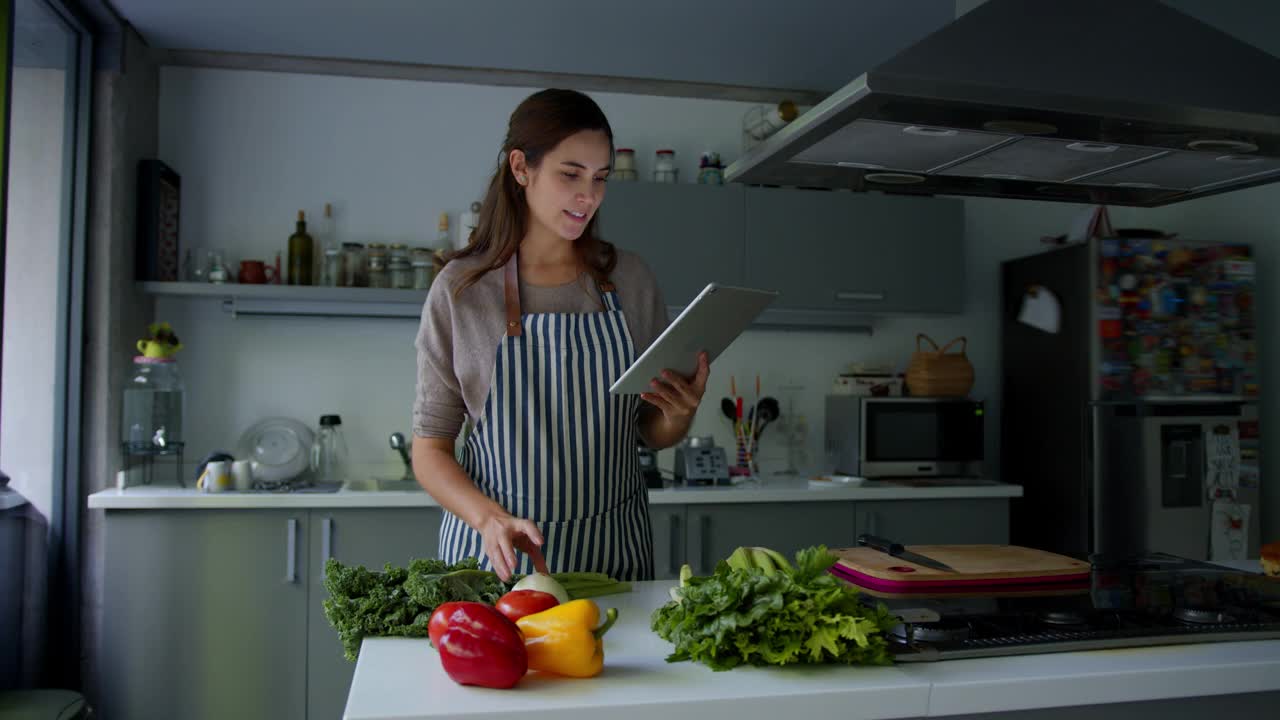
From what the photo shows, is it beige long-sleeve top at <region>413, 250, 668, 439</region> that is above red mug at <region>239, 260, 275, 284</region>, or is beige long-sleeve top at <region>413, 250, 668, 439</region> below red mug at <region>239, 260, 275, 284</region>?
below

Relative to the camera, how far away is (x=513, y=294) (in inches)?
68.9

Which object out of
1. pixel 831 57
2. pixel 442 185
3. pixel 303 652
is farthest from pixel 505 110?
pixel 303 652

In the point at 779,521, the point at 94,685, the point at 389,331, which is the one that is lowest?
the point at 94,685

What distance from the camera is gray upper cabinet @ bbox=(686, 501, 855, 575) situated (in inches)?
126

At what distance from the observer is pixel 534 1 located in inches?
120

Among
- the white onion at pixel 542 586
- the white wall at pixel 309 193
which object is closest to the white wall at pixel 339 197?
the white wall at pixel 309 193

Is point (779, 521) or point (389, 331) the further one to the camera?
point (389, 331)

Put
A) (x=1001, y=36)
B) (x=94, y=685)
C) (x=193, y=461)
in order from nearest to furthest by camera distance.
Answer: (x=1001, y=36)
(x=94, y=685)
(x=193, y=461)

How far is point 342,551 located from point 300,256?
110 centimetres

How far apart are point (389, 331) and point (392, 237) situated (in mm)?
357

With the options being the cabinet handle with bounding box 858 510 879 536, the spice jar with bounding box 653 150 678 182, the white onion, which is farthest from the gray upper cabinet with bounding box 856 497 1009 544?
the white onion

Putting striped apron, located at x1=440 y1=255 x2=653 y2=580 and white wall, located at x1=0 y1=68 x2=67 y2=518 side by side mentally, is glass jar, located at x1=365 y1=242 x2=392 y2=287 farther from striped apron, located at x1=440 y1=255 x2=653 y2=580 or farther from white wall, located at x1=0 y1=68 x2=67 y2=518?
striped apron, located at x1=440 y1=255 x2=653 y2=580

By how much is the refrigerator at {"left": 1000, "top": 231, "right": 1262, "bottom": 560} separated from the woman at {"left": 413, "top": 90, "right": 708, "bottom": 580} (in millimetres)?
2311

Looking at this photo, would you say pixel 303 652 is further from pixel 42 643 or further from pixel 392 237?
pixel 392 237
